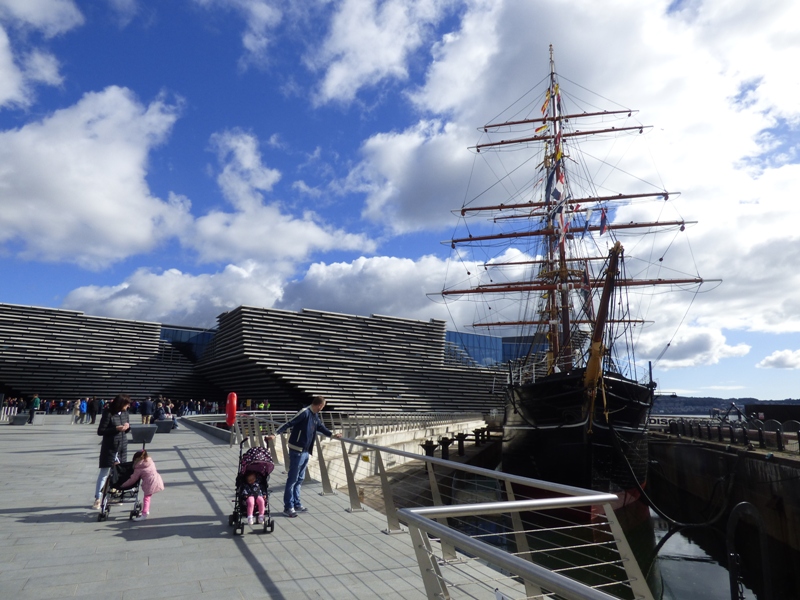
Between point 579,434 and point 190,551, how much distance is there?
12385 mm

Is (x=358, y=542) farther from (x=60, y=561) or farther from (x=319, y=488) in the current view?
(x=319, y=488)

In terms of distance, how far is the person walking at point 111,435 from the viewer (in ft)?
21.6

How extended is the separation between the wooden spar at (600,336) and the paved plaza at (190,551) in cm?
942

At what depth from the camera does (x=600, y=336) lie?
52.4ft

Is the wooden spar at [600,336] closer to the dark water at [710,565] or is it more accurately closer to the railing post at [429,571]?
the dark water at [710,565]

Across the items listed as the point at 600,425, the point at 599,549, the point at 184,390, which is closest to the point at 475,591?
the point at 599,549

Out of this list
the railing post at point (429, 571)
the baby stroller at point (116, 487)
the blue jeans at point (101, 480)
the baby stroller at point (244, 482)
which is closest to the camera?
the railing post at point (429, 571)

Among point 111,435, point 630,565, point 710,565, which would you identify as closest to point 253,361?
point 710,565

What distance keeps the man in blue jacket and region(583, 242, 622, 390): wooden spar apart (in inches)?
411

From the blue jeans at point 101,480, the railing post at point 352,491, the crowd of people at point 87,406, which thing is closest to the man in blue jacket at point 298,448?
the railing post at point 352,491

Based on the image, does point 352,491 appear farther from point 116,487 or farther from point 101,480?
point 101,480

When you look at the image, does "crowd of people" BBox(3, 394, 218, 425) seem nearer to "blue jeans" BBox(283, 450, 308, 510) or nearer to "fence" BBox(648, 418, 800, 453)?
"blue jeans" BBox(283, 450, 308, 510)

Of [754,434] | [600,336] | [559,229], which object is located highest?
[559,229]

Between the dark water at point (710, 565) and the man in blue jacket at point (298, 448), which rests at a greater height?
the man in blue jacket at point (298, 448)
